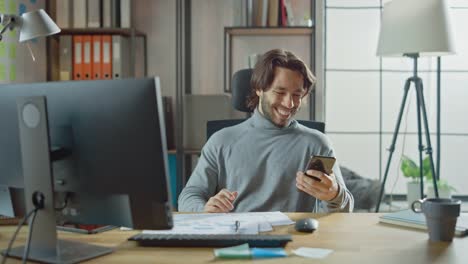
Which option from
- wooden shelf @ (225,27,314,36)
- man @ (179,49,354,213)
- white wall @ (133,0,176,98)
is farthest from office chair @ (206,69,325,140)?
white wall @ (133,0,176,98)

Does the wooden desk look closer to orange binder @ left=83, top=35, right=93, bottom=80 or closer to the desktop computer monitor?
the desktop computer monitor

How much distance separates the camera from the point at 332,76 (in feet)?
14.6

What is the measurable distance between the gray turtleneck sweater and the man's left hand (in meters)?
0.19

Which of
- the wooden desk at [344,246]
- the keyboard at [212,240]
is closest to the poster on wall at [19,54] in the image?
the wooden desk at [344,246]

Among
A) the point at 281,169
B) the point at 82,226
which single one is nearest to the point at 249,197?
the point at 281,169

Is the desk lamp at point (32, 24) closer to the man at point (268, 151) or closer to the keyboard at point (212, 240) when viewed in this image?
the man at point (268, 151)

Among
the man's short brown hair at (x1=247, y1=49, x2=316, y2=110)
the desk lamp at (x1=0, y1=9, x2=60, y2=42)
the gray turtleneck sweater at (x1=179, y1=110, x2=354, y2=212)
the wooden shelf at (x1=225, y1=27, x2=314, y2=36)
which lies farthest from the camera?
the wooden shelf at (x1=225, y1=27, x2=314, y2=36)

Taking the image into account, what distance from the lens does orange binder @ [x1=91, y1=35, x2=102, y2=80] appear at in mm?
3676

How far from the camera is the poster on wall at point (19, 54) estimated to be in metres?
3.18

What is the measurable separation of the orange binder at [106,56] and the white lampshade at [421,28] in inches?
69.9

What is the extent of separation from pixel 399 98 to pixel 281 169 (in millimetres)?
2637

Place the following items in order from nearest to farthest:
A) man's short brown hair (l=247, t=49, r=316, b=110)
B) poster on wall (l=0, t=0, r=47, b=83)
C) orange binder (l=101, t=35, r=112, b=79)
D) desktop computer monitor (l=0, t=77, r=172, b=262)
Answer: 1. desktop computer monitor (l=0, t=77, r=172, b=262)
2. man's short brown hair (l=247, t=49, r=316, b=110)
3. poster on wall (l=0, t=0, r=47, b=83)
4. orange binder (l=101, t=35, r=112, b=79)

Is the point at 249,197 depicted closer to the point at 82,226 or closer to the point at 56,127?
the point at 82,226

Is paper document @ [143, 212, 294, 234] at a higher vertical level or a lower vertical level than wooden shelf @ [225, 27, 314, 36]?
lower
